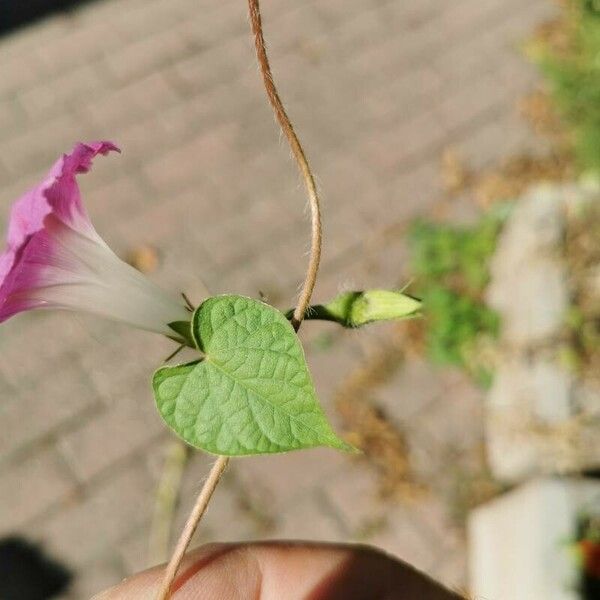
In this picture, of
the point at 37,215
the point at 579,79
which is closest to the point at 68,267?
the point at 37,215

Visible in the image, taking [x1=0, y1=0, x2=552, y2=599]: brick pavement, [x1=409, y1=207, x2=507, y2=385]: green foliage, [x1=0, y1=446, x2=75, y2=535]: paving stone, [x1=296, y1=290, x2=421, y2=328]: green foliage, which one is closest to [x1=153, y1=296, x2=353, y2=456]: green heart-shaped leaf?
[x1=296, y1=290, x2=421, y2=328]: green foliage

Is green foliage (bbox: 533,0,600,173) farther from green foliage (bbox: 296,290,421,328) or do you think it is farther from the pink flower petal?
the pink flower petal

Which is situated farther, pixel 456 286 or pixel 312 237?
pixel 456 286

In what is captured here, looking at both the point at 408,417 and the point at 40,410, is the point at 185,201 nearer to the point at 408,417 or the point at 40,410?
the point at 40,410

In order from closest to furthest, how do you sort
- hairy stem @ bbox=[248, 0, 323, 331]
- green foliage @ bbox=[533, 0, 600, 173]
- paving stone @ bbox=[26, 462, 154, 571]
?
hairy stem @ bbox=[248, 0, 323, 331]
paving stone @ bbox=[26, 462, 154, 571]
green foliage @ bbox=[533, 0, 600, 173]

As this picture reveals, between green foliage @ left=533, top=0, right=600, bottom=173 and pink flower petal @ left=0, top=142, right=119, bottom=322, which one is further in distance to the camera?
green foliage @ left=533, top=0, right=600, bottom=173

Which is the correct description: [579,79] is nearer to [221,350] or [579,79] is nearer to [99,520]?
[99,520]
